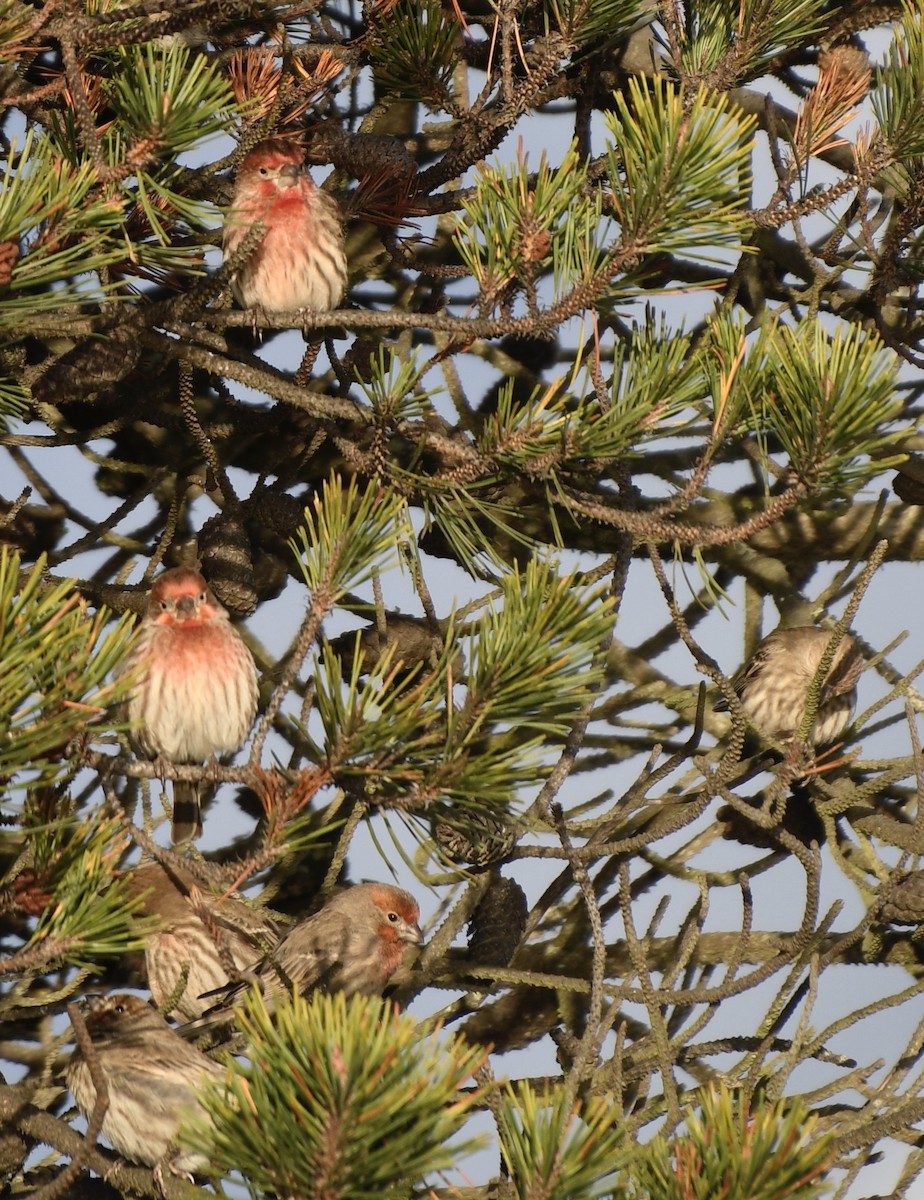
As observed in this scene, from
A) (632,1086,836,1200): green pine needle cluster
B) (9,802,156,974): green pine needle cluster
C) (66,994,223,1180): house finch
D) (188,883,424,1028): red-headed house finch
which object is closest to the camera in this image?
(632,1086,836,1200): green pine needle cluster

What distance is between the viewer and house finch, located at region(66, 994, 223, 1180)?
4.38 m

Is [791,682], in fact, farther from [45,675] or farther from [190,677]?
[45,675]

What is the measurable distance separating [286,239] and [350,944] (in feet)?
7.85

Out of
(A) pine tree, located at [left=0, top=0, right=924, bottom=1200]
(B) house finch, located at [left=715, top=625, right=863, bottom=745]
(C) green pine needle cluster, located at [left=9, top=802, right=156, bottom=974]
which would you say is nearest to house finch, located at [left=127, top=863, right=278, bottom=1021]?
(A) pine tree, located at [left=0, top=0, right=924, bottom=1200]

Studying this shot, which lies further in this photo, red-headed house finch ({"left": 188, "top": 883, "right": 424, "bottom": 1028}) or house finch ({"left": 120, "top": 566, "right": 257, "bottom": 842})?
red-headed house finch ({"left": 188, "top": 883, "right": 424, "bottom": 1028})

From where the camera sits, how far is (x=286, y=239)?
488 centimetres

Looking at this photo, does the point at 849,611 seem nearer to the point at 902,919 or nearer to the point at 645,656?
the point at 902,919

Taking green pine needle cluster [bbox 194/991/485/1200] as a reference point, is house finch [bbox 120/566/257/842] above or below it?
above

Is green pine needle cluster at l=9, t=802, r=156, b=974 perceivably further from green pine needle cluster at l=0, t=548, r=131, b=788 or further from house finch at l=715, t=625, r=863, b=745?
house finch at l=715, t=625, r=863, b=745

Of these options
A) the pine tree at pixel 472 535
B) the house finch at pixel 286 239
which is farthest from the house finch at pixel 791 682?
the house finch at pixel 286 239

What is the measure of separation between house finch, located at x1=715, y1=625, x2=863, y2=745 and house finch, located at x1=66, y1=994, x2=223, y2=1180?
2435 millimetres

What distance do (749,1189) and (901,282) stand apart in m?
3.00

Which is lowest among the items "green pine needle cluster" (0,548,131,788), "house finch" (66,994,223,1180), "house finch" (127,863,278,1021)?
"house finch" (66,994,223,1180)

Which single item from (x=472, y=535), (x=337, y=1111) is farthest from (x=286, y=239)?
(x=337, y=1111)
